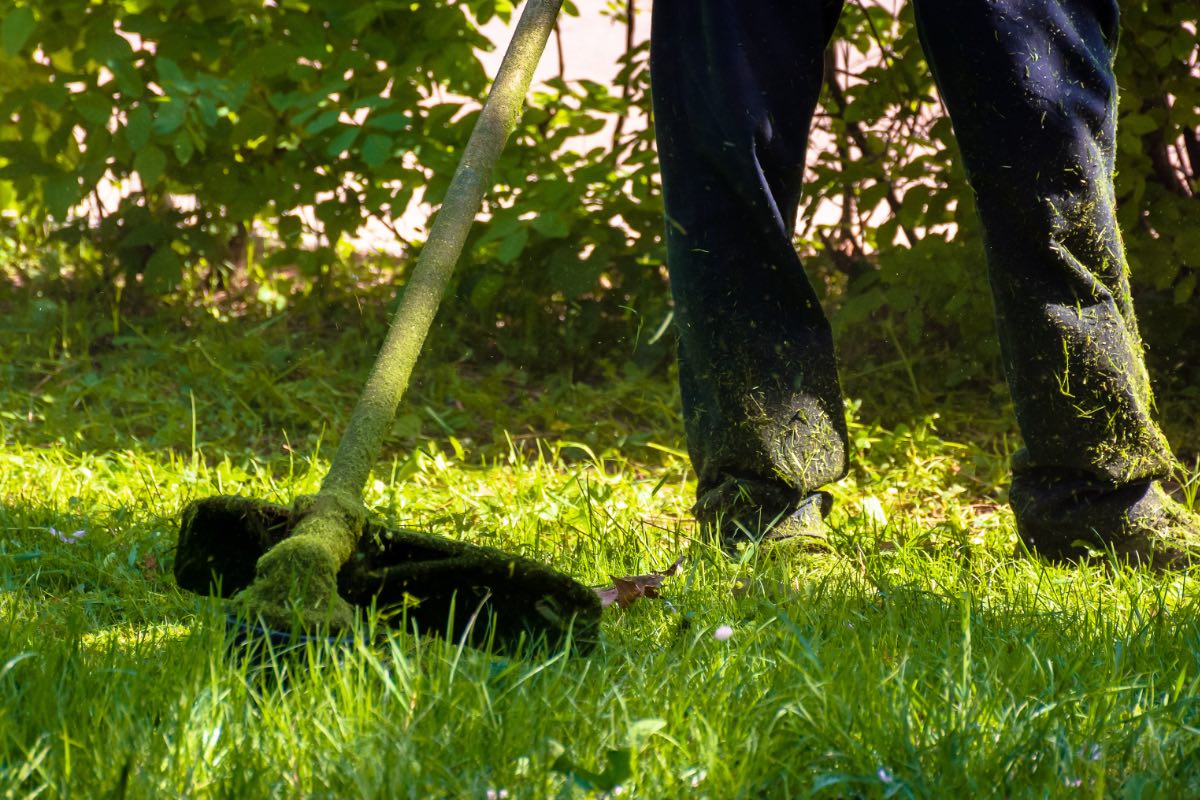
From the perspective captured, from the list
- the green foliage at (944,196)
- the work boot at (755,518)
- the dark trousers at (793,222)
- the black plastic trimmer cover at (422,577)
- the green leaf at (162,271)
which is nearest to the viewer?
the black plastic trimmer cover at (422,577)

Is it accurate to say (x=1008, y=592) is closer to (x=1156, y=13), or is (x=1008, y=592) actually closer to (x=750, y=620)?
(x=750, y=620)

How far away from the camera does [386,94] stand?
4258 millimetres

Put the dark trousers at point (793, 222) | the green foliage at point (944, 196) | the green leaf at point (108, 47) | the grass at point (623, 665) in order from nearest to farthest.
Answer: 1. the grass at point (623, 665)
2. the dark trousers at point (793, 222)
3. the green foliage at point (944, 196)
4. the green leaf at point (108, 47)

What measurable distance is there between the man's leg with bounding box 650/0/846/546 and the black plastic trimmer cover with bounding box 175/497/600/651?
28.4 inches

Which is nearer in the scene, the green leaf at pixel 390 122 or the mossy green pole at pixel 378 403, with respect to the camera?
the mossy green pole at pixel 378 403

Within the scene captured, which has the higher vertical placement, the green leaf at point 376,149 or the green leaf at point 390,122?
the green leaf at point 390,122

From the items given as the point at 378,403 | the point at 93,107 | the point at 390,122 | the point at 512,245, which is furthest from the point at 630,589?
the point at 93,107

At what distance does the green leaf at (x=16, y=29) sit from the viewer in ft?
11.8

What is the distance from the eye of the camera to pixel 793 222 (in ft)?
7.92

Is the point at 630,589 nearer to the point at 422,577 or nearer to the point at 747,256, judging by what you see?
the point at 422,577

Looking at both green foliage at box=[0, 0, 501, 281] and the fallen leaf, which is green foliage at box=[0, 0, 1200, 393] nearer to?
green foliage at box=[0, 0, 501, 281]

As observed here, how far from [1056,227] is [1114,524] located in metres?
0.54

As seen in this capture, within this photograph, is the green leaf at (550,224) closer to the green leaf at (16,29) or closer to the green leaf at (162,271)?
the green leaf at (162,271)

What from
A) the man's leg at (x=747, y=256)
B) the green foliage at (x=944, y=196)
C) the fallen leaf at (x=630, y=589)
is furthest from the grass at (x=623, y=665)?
the green foliage at (x=944, y=196)
